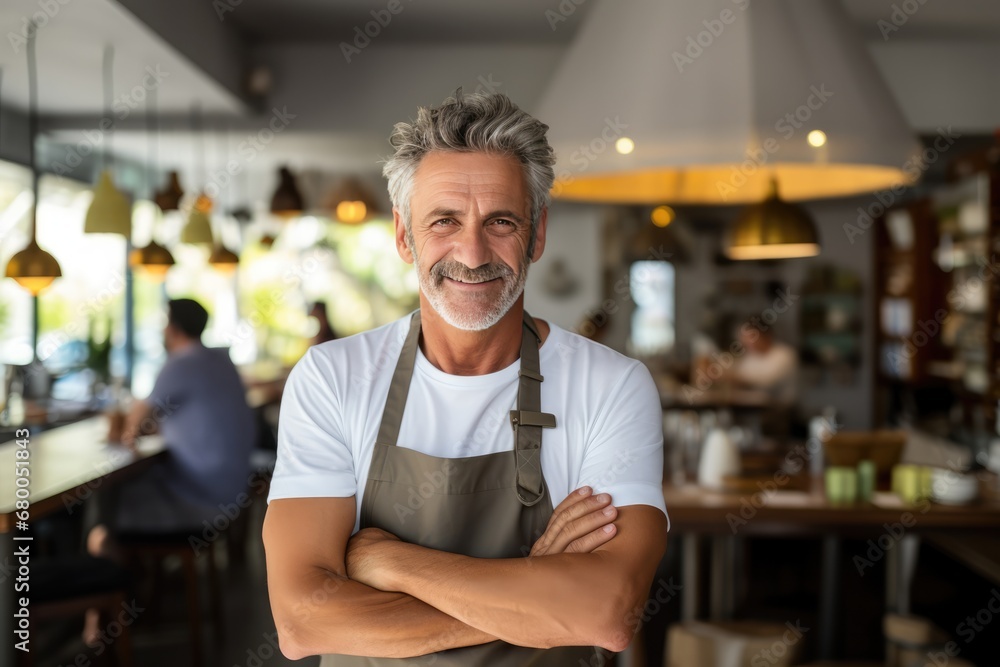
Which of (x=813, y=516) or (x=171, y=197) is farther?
(x=171, y=197)

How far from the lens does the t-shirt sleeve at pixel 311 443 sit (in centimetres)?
161

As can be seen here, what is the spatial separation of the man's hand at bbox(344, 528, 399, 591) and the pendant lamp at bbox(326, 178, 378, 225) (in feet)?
17.5

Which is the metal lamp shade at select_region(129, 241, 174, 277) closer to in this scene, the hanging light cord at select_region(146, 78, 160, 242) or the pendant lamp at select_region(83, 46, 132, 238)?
the hanging light cord at select_region(146, 78, 160, 242)

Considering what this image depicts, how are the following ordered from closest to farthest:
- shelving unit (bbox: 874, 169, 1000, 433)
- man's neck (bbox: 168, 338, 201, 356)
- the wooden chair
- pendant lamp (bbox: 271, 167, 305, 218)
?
1. the wooden chair
2. man's neck (bbox: 168, 338, 201, 356)
3. pendant lamp (bbox: 271, 167, 305, 218)
4. shelving unit (bbox: 874, 169, 1000, 433)

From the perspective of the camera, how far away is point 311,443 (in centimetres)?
165

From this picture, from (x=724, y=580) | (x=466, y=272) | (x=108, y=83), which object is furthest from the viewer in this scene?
(x=108, y=83)

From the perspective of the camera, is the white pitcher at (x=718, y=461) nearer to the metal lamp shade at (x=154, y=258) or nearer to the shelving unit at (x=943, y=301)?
the metal lamp shade at (x=154, y=258)

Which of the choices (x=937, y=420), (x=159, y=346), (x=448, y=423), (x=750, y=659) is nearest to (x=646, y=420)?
(x=448, y=423)

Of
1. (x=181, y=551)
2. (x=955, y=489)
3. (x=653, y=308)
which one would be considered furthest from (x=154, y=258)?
(x=653, y=308)

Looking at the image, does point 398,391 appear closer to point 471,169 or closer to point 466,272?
point 466,272

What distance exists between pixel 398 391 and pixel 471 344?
164 mm

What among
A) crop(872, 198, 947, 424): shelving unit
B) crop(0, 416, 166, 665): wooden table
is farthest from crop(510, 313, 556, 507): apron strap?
crop(872, 198, 947, 424): shelving unit

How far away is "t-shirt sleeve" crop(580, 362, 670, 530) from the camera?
5.34ft

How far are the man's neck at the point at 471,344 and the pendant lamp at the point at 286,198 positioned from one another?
434cm
